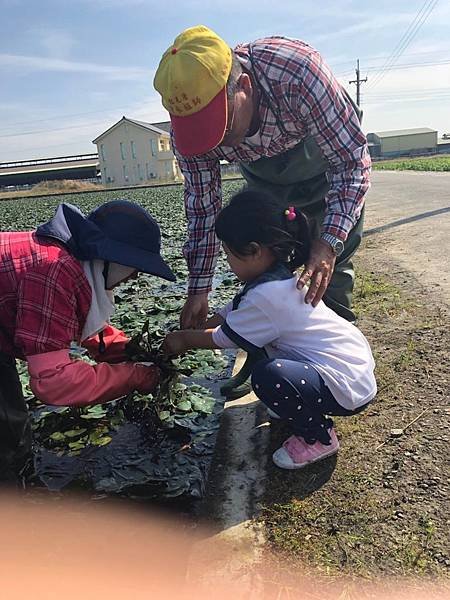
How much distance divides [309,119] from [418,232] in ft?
17.6

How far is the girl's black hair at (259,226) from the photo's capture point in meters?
2.13

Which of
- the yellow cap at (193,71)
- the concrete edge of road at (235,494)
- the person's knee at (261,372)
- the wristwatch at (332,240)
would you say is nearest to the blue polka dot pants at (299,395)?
the person's knee at (261,372)

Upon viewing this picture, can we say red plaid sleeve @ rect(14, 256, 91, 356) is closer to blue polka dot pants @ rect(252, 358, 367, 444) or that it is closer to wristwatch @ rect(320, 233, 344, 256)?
blue polka dot pants @ rect(252, 358, 367, 444)

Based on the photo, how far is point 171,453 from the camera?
8.16 feet

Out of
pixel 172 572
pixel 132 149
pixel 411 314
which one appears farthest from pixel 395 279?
pixel 132 149

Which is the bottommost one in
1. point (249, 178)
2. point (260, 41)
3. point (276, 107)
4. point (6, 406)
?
point (6, 406)

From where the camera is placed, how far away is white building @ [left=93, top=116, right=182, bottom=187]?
5284 centimetres

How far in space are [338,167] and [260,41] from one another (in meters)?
0.61

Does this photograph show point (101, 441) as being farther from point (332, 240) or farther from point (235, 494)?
point (332, 240)

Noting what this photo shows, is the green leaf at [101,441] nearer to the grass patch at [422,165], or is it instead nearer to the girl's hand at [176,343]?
the girl's hand at [176,343]

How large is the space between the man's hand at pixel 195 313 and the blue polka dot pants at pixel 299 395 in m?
0.71

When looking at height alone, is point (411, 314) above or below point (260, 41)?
below

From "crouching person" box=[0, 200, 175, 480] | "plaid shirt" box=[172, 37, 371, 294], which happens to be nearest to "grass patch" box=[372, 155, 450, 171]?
"plaid shirt" box=[172, 37, 371, 294]

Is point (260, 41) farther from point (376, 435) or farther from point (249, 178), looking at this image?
point (376, 435)
